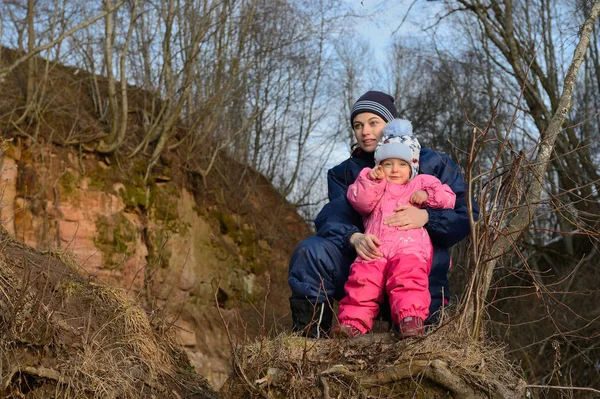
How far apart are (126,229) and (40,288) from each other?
521cm

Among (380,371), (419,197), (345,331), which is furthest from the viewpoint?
(419,197)

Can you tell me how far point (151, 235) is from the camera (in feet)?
33.8

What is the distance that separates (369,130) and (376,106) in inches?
6.2

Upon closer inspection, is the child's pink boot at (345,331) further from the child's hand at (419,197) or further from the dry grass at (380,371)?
the child's hand at (419,197)

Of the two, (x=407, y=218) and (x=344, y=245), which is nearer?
(x=407, y=218)

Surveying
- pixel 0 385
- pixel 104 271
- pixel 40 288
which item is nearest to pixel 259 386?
pixel 0 385

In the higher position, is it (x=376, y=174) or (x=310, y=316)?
(x=376, y=174)

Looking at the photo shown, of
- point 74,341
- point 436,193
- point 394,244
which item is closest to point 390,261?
point 394,244

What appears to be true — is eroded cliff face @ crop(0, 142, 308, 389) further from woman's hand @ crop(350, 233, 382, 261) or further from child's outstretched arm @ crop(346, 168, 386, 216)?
woman's hand @ crop(350, 233, 382, 261)

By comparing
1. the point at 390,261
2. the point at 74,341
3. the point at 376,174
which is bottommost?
the point at 74,341

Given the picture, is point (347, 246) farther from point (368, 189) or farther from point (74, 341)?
point (74, 341)

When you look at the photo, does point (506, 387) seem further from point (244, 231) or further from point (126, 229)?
point (244, 231)

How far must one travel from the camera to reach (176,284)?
10.3 metres

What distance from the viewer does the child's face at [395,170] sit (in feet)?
13.8
